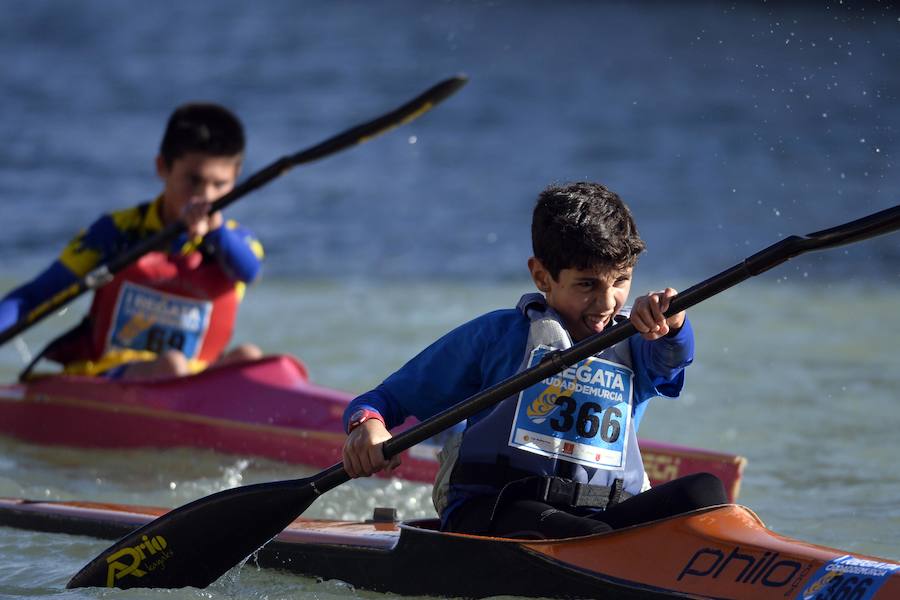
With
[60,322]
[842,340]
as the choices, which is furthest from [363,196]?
[842,340]

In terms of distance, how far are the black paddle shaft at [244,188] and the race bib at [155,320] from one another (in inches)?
7.8

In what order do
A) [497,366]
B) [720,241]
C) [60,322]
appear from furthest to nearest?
[720,241]
[60,322]
[497,366]

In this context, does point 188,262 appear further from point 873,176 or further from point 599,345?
point 873,176

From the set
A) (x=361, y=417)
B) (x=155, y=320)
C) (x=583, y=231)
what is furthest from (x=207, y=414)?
(x=583, y=231)

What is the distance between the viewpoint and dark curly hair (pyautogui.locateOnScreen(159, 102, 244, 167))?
568 cm

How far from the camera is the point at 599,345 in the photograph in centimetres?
A: 312

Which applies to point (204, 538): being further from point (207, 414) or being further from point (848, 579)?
point (207, 414)

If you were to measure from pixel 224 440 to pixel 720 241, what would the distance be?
6.53 m

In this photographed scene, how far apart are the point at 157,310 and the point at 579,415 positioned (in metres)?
2.78

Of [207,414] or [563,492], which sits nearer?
[563,492]

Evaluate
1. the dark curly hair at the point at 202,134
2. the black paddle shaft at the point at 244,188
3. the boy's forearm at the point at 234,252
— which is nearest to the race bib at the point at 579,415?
the black paddle shaft at the point at 244,188

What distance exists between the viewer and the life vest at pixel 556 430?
128 inches

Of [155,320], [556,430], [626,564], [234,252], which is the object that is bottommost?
[626,564]

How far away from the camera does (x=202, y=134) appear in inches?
224
